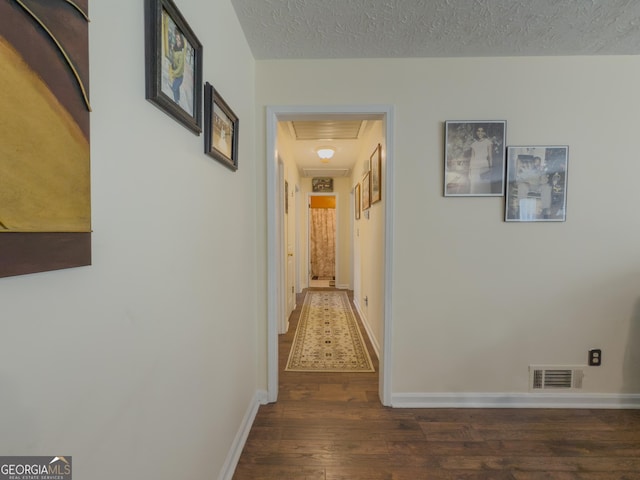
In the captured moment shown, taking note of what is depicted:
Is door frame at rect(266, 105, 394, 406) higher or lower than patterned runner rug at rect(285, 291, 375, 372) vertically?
higher

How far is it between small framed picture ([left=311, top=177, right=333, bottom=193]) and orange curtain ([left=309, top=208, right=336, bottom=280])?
27.8 inches

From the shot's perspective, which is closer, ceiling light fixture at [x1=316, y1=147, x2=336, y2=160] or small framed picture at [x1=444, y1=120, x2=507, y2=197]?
small framed picture at [x1=444, y1=120, x2=507, y2=197]

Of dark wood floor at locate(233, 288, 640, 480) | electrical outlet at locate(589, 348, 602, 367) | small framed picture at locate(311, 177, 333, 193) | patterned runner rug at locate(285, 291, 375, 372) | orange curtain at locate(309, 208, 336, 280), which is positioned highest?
small framed picture at locate(311, 177, 333, 193)

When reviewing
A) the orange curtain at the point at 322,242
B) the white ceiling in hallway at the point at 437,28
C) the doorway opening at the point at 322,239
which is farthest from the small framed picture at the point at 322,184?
the white ceiling in hallway at the point at 437,28

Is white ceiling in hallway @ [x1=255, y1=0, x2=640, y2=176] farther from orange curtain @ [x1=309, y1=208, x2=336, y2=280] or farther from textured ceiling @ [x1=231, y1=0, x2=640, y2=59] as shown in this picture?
orange curtain @ [x1=309, y1=208, x2=336, y2=280]

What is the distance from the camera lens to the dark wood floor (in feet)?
4.63

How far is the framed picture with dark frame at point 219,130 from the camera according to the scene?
3.66 ft

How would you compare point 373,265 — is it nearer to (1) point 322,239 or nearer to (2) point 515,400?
(2) point 515,400

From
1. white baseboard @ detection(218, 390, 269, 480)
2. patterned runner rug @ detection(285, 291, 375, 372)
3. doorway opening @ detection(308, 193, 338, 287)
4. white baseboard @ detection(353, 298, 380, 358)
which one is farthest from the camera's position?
doorway opening @ detection(308, 193, 338, 287)

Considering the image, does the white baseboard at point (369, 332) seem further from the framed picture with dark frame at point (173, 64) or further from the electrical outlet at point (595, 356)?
the framed picture with dark frame at point (173, 64)

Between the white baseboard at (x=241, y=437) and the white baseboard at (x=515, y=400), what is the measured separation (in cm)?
95

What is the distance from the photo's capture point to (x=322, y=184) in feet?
18.7

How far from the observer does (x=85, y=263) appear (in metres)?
0.55

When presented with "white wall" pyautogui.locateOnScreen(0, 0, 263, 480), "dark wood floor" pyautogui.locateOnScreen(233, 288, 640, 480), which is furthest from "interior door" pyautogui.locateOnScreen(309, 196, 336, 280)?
"white wall" pyautogui.locateOnScreen(0, 0, 263, 480)
